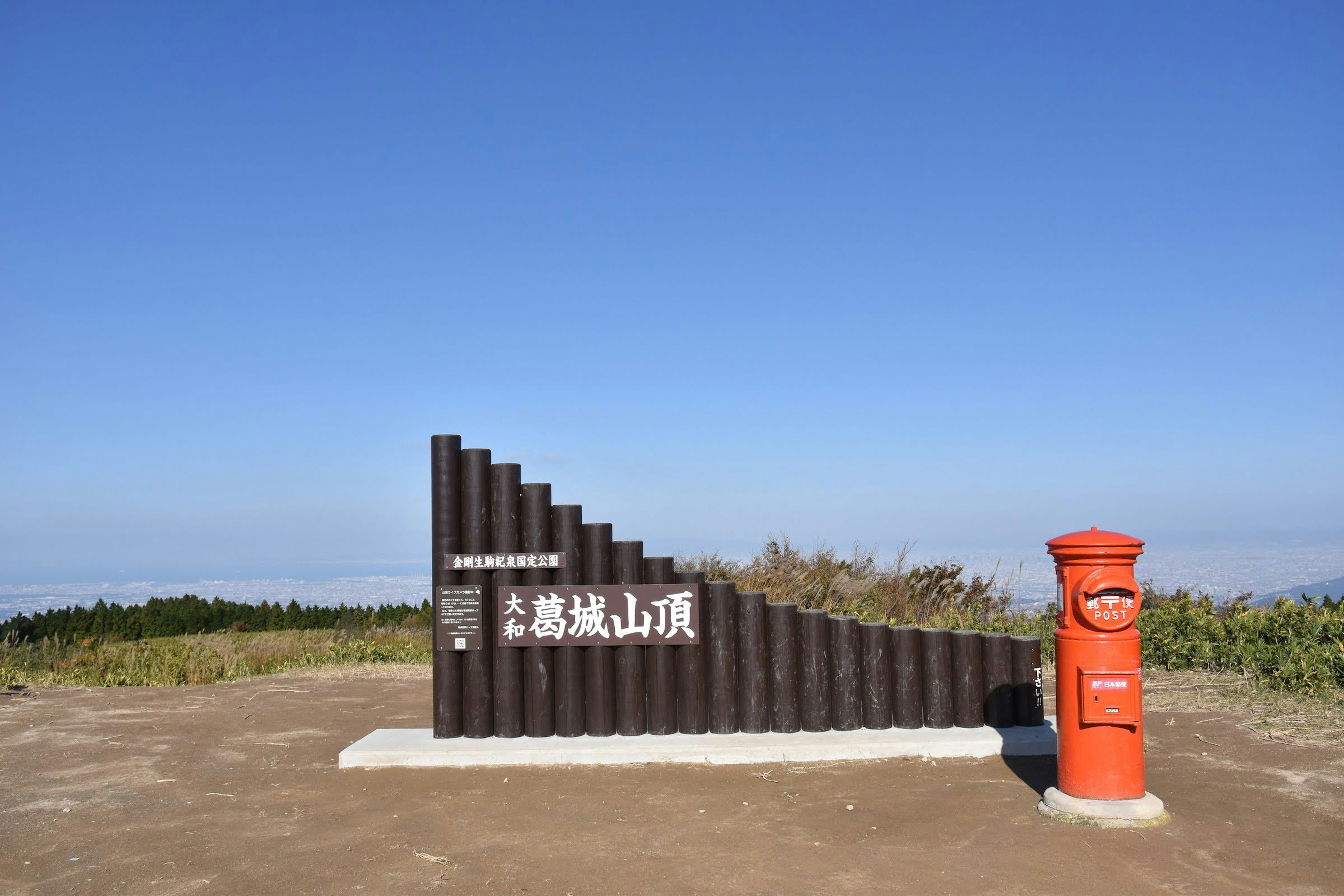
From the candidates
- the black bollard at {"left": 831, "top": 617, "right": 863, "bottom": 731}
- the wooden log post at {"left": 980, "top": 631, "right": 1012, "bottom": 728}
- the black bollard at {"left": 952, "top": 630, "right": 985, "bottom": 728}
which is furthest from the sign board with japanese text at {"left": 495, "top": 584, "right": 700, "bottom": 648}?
the wooden log post at {"left": 980, "top": 631, "right": 1012, "bottom": 728}

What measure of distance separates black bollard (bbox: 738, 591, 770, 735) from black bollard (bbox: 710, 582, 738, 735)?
41mm

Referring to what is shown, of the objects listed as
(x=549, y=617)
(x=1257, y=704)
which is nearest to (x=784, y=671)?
(x=549, y=617)

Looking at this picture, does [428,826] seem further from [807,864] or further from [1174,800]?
[1174,800]

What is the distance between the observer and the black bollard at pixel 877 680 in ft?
25.8

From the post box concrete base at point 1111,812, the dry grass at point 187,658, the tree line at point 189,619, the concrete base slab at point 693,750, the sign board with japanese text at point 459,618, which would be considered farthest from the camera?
the tree line at point 189,619

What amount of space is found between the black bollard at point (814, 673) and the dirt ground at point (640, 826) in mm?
558

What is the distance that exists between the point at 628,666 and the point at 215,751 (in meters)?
3.67

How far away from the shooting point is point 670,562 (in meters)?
7.90

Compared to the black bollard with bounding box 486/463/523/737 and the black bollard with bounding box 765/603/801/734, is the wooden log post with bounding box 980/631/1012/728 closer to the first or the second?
the black bollard with bounding box 765/603/801/734

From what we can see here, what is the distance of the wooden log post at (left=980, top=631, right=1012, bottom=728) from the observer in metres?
7.90

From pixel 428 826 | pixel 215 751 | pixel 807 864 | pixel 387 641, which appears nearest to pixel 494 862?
pixel 428 826

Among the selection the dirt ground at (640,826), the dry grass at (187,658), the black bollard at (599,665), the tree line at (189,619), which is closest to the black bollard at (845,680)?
the dirt ground at (640,826)

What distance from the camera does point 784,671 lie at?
788 centimetres

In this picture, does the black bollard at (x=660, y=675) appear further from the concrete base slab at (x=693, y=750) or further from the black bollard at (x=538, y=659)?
the black bollard at (x=538, y=659)
